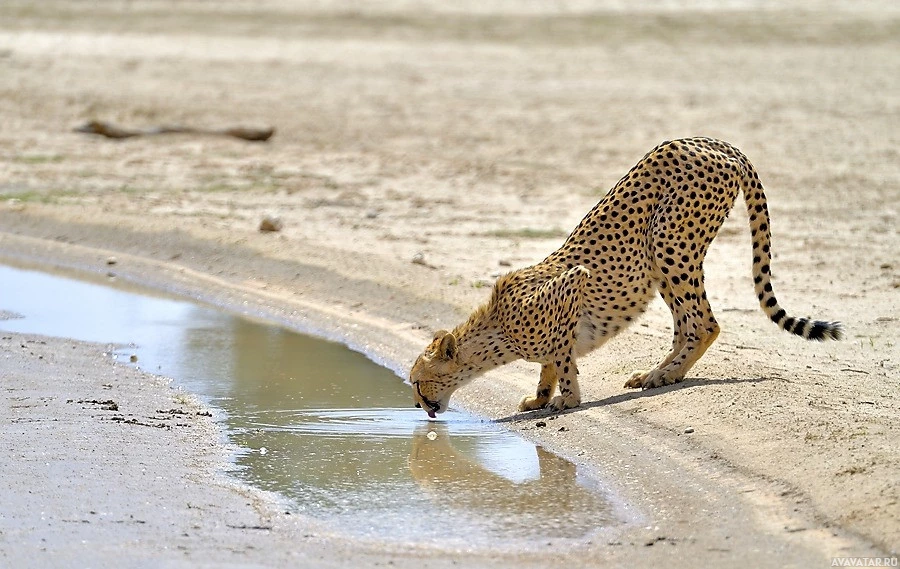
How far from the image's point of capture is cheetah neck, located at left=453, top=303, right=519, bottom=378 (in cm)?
745

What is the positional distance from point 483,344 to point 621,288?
2.58ft

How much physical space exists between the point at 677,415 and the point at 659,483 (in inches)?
32.6

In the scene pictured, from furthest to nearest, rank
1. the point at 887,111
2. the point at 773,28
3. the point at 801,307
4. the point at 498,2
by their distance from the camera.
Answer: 1. the point at 498,2
2. the point at 773,28
3. the point at 887,111
4. the point at 801,307

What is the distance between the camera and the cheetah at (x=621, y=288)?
734 centimetres

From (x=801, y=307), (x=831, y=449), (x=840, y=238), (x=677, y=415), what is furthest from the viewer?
(x=840, y=238)

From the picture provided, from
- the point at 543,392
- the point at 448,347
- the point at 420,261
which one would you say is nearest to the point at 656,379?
the point at 543,392

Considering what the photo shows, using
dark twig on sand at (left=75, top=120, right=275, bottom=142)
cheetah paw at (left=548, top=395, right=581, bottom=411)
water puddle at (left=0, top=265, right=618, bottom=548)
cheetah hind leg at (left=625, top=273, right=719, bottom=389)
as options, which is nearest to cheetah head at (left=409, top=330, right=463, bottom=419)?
water puddle at (left=0, top=265, right=618, bottom=548)

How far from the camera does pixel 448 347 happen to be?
738 cm

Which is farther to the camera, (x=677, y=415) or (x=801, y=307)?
(x=801, y=307)

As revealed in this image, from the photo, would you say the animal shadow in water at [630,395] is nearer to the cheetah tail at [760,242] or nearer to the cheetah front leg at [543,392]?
the cheetah front leg at [543,392]

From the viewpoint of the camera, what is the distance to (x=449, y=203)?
13.8 m

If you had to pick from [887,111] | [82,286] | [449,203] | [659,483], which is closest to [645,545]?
[659,483]

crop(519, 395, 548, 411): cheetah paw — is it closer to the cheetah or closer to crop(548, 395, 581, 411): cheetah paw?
the cheetah

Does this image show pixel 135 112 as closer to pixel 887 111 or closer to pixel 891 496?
pixel 887 111
